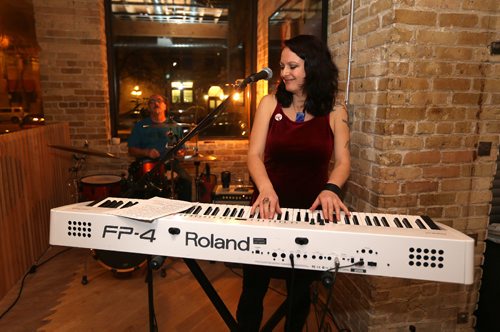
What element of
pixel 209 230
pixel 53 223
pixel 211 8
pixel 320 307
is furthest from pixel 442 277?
pixel 211 8

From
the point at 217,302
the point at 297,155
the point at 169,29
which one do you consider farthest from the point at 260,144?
the point at 169,29

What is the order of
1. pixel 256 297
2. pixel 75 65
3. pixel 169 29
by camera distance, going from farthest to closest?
1. pixel 169 29
2. pixel 75 65
3. pixel 256 297

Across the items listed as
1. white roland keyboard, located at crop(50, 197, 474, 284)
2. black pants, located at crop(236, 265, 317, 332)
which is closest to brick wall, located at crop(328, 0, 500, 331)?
black pants, located at crop(236, 265, 317, 332)

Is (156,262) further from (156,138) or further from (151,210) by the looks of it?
(156,138)

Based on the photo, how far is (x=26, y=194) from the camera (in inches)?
121

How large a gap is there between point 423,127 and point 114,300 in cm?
235

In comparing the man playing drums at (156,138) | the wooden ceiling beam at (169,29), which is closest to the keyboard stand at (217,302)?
the man playing drums at (156,138)

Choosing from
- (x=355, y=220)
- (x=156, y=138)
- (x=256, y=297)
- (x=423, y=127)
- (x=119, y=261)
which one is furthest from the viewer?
(x=156, y=138)

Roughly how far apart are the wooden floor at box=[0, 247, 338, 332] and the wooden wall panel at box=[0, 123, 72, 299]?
7.2 inches

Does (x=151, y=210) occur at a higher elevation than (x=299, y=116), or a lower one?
lower

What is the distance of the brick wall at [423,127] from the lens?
177 centimetres

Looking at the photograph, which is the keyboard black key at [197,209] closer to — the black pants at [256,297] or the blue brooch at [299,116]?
the black pants at [256,297]

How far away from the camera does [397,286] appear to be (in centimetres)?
199

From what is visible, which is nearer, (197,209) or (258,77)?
(197,209)
